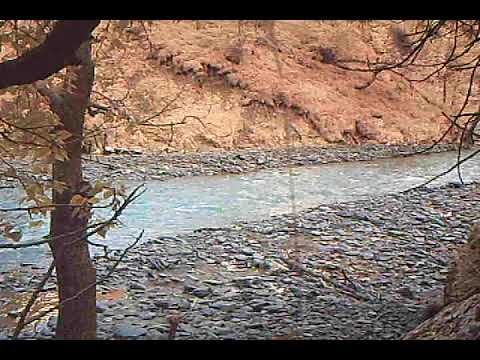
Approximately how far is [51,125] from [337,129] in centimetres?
515

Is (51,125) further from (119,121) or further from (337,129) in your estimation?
(337,129)

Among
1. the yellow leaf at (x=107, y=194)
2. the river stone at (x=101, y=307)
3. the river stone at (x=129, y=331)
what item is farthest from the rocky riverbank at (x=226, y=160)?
the yellow leaf at (x=107, y=194)

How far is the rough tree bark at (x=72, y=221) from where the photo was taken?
4.00 ft

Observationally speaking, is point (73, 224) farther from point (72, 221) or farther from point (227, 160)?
point (227, 160)

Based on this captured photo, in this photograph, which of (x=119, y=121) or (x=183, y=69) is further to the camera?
(x=183, y=69)

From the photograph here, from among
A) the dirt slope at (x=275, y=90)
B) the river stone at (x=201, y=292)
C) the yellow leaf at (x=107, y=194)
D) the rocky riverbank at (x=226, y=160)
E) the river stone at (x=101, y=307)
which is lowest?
the river stone at (x=101, y=307)

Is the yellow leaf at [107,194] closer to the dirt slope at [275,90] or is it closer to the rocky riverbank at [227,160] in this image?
the rocky riverbank at [227,160]

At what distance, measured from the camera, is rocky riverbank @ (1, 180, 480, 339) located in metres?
2.18

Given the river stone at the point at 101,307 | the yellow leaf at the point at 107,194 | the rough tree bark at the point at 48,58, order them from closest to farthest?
the rough tree bark at the point at 48,58, the yellow leaf at the point at 107,194, the river stone at the point at 101,307

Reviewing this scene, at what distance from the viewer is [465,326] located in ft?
1.71

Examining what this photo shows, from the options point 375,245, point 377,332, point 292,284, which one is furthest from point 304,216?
point 377,332

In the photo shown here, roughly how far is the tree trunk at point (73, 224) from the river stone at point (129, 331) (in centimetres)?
55

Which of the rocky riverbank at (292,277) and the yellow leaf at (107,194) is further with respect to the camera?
the rocky riverbank at (292,277)

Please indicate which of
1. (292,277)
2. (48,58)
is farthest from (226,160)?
(48,58)
